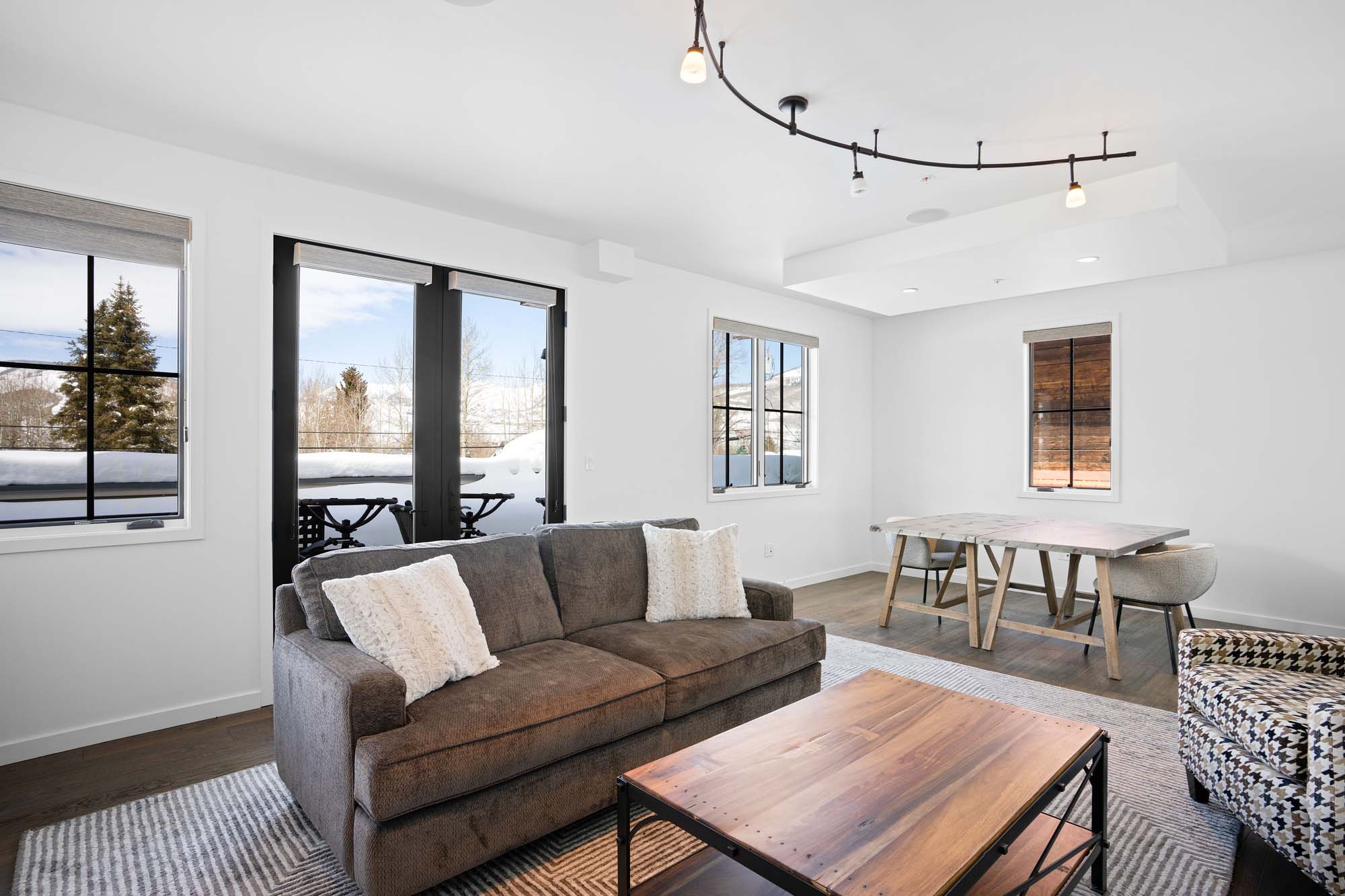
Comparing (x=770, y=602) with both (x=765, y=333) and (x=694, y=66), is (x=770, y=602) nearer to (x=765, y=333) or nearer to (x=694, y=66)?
(x=694, y=66)

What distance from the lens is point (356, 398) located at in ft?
12.1

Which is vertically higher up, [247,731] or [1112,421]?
[1112,421]

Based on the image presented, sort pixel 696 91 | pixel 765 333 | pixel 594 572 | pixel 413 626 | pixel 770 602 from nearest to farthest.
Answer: pixel 413 626 → pixel 696 91 → pixel 594 572 → pixel 770 602 → pixel 765 333

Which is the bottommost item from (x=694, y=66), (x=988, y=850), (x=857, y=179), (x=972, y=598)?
(x=972, y=598)

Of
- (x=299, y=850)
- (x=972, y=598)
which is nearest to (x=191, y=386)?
(x=299, y=850)

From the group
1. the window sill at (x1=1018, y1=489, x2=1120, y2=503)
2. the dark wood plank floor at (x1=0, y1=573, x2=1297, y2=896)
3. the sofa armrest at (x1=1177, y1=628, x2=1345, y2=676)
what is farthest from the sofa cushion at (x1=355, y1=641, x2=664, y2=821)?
the window sill at (x1=1018, y1=489, x2=1120, y2=503)

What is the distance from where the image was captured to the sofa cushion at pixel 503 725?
5.97 ft

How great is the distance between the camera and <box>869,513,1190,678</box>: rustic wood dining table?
3812 millimetres

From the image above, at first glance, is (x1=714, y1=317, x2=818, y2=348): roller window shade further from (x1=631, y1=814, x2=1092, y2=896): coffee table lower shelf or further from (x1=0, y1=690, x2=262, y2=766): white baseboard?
(x1=631, y1=814, x2=1092, y2=896): coffee table lower shelf

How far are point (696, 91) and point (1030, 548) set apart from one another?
3246mm

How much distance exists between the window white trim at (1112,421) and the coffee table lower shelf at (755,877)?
435 centimetres

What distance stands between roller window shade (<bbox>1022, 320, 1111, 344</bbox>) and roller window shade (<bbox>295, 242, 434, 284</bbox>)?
481cm

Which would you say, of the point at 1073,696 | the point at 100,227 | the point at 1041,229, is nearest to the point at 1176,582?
the point at 1073,696

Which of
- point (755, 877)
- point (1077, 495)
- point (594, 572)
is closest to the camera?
point (755, 877)
